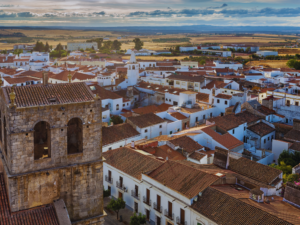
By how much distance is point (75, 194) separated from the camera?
13047 millimetres

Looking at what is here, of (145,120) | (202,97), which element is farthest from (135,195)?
(202,97)

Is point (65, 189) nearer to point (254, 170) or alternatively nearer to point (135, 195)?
point (135, 195)

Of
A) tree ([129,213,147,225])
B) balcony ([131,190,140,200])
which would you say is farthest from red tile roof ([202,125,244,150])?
tree ([129,213,147,225])

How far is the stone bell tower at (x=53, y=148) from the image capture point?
11812 millimetres

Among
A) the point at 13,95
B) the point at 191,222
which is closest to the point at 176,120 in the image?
the point at 191,222

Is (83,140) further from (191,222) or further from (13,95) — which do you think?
(191,222)

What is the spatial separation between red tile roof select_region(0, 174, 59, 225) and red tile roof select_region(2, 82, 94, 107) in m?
3.86

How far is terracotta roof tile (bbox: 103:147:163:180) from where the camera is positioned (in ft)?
77.6

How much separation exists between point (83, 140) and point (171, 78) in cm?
5267

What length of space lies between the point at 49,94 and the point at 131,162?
13.6m

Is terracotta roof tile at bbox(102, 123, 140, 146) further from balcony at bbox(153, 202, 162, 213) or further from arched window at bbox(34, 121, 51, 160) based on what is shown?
arched window at bbox(34, 121, 51, 160)

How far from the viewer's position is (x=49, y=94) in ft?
41.7

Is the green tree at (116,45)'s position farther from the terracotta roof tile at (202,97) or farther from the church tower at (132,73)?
the terracotta roof tile at (202,97)

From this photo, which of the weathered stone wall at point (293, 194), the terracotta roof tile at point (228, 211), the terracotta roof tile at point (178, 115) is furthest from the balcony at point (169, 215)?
the terracotta roof tile at point (178, 115)
